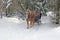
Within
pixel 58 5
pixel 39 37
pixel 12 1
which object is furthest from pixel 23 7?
pixel 39 37

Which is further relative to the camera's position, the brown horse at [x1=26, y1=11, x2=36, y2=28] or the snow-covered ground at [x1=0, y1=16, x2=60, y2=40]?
the brown horse at [x1=26, y1=11, x2=36, y2=28]

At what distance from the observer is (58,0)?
1154cm

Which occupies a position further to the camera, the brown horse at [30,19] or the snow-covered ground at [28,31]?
the brown horse at [30,19]

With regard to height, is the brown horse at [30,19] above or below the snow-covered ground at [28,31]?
above

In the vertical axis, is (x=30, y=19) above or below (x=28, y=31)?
above

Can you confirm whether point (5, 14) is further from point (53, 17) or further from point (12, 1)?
point (53, 17)

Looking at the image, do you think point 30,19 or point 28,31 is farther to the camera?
point 30,19

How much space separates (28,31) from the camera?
10703 mm

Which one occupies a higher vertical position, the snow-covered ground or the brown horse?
the brown horse

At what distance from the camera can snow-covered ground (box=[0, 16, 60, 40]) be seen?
940 centimetres

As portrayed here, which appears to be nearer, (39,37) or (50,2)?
(39,37)

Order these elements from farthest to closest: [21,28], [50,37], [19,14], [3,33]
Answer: [19,14], [21,28], [3,33], [50,37]

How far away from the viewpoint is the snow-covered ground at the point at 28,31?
30.9 ft

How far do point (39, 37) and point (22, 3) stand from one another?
4.06 m
